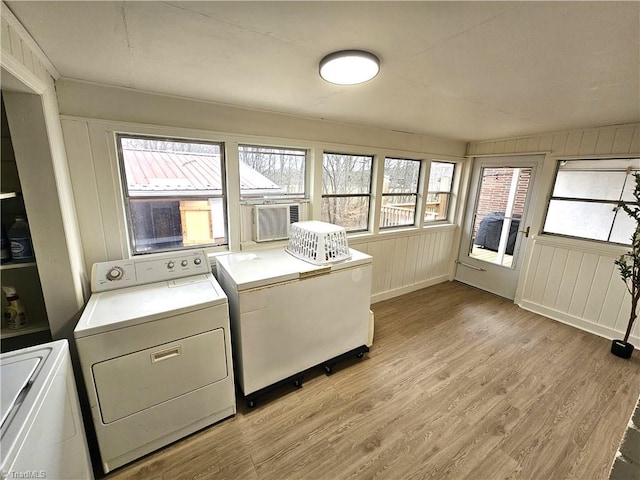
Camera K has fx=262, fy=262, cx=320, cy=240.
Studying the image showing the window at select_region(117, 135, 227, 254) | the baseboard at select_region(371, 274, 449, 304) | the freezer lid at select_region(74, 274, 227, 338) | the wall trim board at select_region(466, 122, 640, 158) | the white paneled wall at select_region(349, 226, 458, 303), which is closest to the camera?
the freezer lid at select_region(74, 274, 227, 338)

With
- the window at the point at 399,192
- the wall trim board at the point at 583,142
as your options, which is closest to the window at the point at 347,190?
the window at the point at 399,192

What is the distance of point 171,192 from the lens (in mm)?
2037

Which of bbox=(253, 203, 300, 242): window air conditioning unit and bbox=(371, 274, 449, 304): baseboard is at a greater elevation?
bbox=(253, 203, 300, 242): window air conditioning unit

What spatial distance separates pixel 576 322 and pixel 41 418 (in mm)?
4371

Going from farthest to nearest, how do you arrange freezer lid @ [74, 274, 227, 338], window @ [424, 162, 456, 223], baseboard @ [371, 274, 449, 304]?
window @ [424, 162, 456, 223], baseboard @ [371, 274, 449, 304], freezer lid @ [74, 274, 227, 338]

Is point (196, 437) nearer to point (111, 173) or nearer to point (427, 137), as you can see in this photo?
point (111, 173)

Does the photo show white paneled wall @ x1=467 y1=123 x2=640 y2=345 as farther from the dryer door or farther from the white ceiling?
the dryer door

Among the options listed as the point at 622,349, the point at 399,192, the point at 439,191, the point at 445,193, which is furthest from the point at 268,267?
the point at 622,349

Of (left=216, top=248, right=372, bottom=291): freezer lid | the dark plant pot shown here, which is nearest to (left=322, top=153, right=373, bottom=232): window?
(left=216, top=248, right=372, bottom=291): freezer lid

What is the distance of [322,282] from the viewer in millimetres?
1946

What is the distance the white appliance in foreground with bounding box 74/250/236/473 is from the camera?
4.32ft

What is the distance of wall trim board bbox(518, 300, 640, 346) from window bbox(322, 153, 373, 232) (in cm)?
232

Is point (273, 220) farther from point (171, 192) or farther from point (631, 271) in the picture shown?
point (631, 271)

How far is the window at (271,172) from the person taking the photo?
234cm
